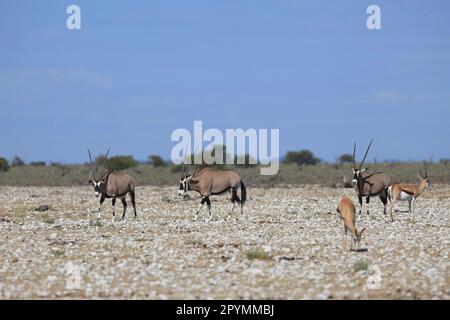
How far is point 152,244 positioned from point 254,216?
8.78 metres

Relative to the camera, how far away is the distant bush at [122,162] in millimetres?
76438

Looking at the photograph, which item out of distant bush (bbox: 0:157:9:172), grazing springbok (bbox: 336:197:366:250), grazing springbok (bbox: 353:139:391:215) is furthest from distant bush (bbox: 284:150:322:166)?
grazing springbok (bbox: 336:197:366:250)

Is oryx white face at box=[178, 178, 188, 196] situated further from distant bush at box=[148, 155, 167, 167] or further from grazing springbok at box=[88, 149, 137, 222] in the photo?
distant bush at box=[148, 155, 167, 167]

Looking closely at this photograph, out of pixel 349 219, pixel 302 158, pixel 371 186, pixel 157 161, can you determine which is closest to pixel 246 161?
pixel 157 161

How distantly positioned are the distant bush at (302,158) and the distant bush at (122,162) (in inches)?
897

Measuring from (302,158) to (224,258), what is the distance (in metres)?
80.6

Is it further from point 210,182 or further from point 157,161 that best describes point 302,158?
point 210,182

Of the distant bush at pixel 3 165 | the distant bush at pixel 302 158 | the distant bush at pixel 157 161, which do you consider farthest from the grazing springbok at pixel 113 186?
the distant bush at pixel 302 158

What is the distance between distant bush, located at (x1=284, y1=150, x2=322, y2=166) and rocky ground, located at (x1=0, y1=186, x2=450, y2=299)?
6939cm

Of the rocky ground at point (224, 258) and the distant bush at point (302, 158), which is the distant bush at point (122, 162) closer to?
the distant bush at point (302, 158)

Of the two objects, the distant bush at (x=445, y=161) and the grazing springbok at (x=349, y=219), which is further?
the distant bush at (x=445, y=161)

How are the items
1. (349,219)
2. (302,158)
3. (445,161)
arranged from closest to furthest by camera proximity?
(349,219), (445,161), (302,158)

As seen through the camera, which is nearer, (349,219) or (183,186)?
(349,219)

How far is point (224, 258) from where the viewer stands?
51.2 ft
